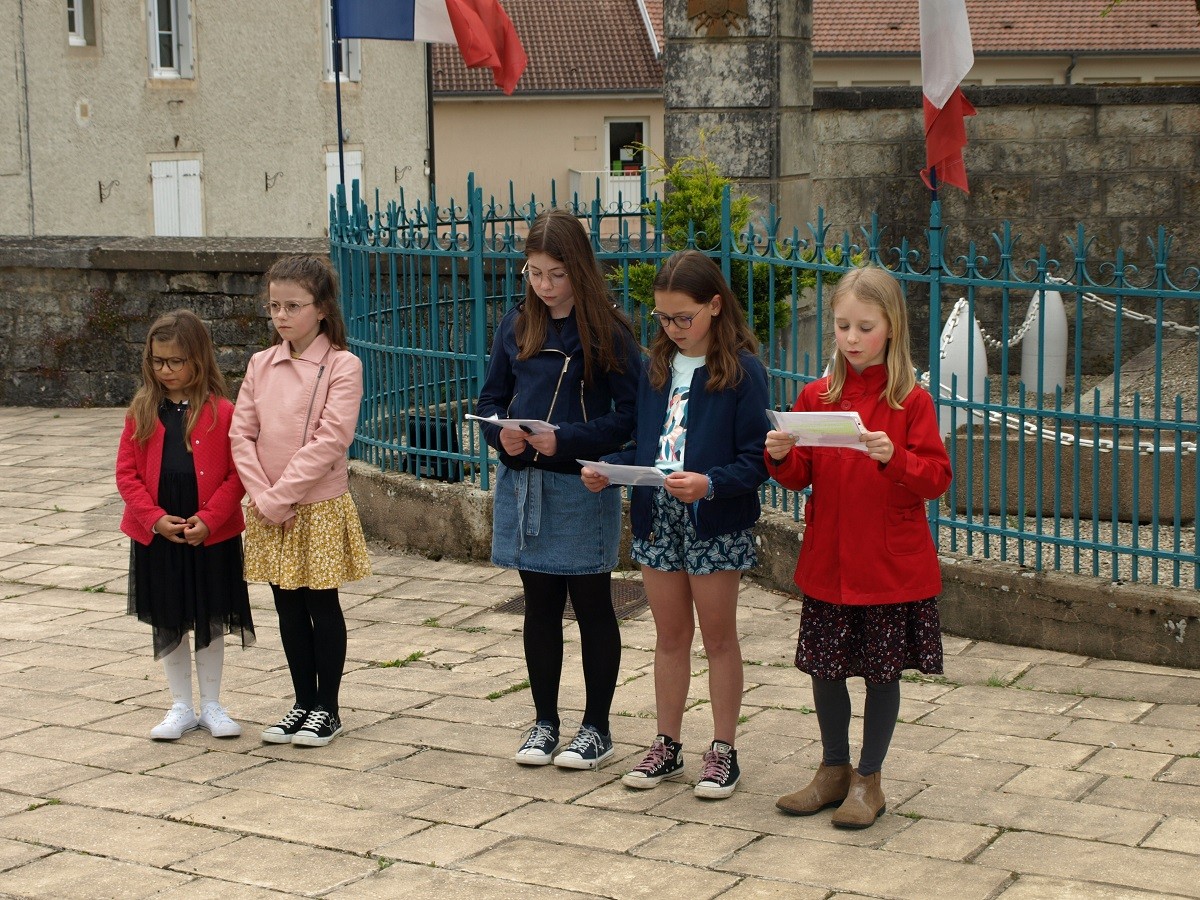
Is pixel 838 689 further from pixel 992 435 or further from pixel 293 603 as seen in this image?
pixel 992 435

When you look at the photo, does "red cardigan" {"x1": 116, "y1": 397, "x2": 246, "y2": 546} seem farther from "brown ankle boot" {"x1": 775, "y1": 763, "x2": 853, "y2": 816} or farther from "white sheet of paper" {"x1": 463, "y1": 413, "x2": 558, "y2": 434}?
"brown ankle boot" {"x1": 775, "y1": 763, "x2": 853, "y2": 816}

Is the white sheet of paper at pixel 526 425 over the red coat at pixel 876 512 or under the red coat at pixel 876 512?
over

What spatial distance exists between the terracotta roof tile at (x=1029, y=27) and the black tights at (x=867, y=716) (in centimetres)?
2934

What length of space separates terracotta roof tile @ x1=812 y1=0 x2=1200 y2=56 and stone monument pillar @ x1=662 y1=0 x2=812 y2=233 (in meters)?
24.3

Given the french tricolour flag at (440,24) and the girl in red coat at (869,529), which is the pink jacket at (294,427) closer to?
the girl in red coat at (869,529)

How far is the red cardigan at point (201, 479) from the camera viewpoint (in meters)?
5.45

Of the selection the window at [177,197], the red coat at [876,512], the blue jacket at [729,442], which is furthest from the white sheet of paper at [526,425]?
the window at [177,197]

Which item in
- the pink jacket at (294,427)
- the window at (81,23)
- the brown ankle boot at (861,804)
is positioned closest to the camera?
the brown ankle boot at (861,804)

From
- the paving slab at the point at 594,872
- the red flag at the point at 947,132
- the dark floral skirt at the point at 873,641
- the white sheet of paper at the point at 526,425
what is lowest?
the paving slab at the point at 594,872

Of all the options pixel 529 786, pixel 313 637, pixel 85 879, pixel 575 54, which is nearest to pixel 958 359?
pixel 313 637

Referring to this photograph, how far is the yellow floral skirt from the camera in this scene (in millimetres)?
5395

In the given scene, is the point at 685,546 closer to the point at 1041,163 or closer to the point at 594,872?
the point at 594,872

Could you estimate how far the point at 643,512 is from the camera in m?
4.89

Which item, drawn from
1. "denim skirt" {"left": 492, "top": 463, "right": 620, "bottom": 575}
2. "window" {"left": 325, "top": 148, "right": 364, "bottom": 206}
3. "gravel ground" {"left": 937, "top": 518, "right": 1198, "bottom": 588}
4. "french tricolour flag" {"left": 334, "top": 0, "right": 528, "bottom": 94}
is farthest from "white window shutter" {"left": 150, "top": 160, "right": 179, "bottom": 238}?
"denim skirt" {"left": 492, "top": 463, "right": 620, "bottom": 575}
